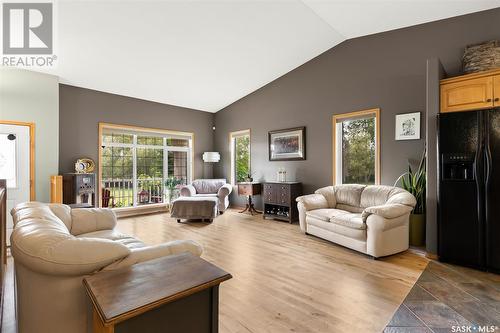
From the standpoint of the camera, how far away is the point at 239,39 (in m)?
4.52

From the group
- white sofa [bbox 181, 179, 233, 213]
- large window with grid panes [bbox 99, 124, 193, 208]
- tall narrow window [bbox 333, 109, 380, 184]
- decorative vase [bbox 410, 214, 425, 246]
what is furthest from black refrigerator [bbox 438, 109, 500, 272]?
large window with grid panes [bbox 99, 124, 193, 208]

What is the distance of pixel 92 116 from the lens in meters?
5.67

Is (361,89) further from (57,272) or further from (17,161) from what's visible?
(17,161)

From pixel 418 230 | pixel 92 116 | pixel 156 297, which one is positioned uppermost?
pixel 92 116

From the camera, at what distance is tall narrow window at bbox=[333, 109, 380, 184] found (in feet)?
15.6

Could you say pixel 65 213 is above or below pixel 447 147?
below

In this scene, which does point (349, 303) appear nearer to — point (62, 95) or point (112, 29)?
point (112, 29)

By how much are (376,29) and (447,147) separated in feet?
8.38

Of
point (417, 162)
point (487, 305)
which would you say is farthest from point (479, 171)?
point (487, 305)

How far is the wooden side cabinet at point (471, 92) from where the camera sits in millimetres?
3014

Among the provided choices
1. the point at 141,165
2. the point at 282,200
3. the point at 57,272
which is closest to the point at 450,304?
the point at 57,272

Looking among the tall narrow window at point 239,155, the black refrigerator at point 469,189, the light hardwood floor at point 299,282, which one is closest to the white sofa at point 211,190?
the tall narrow window at point 239,155

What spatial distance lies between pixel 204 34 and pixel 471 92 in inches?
154

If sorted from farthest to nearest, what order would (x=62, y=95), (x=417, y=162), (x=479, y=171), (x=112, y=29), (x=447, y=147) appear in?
(x=62, y=95)
(x=417, y=162)
(x=112, y=29)
(x=447, y=147)
(x=479, y=171)
